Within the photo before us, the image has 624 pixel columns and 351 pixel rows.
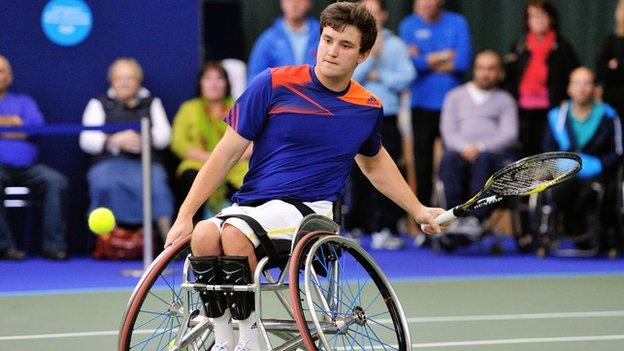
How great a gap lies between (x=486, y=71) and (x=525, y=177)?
509cm

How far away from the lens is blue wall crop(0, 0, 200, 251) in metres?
9.21

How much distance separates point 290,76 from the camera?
4438 millimetres

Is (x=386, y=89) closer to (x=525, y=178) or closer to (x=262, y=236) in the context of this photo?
(x=525, y=178)

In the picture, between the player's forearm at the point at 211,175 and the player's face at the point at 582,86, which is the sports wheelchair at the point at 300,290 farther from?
the player's face at the point at 582,86

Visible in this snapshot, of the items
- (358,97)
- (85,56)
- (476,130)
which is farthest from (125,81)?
(358,97)

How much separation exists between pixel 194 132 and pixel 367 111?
14.9 ft

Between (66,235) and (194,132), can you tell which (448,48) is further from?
(66,235)

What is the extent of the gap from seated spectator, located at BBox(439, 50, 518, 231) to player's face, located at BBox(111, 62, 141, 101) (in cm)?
226

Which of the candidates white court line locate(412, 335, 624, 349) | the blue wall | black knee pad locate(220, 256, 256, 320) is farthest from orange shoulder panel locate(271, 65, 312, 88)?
the blue wall

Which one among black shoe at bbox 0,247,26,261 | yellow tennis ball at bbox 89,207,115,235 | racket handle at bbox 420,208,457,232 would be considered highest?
racket handle at bbox 420,208,457,232

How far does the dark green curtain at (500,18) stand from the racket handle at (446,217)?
691 cm

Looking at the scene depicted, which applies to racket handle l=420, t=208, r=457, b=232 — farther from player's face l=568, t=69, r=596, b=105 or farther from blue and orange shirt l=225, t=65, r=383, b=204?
player's face l=568, t=69, r=596, b=105

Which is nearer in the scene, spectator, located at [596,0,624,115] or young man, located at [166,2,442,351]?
young man, located at [166,2,442,351]

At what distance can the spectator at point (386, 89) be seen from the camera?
9.59m
